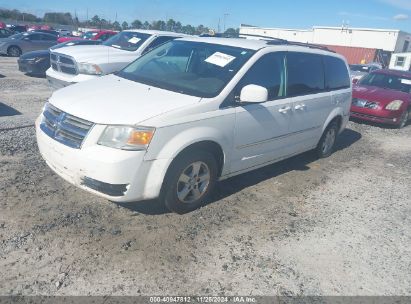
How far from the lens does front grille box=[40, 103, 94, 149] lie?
352 cm

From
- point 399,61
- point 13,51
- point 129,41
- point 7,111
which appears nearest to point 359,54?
point 399,61

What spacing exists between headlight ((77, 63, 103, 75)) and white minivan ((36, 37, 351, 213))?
3347 mm

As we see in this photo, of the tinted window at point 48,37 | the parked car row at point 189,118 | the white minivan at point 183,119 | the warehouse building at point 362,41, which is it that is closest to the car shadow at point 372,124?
the parked car row at point 189,118

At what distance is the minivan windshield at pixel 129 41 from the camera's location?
952 centimetres

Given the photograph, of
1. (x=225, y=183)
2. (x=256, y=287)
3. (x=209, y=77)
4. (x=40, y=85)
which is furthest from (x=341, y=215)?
(x=40, y=85)

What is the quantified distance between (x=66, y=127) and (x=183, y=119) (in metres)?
1.16

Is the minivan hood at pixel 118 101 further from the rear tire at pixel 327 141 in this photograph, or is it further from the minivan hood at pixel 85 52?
the minivan hood at pixel 85 52

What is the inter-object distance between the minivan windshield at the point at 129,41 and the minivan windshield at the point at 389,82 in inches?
263

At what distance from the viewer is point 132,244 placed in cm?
348

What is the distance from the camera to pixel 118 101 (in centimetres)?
380

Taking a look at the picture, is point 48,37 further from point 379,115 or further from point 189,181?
point 189,181

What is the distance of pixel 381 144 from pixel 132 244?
6.92 meters

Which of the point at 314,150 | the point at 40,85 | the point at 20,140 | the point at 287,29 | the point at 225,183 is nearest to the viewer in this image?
the point at 225,183

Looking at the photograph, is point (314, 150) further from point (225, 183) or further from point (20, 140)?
point (20, 140)
